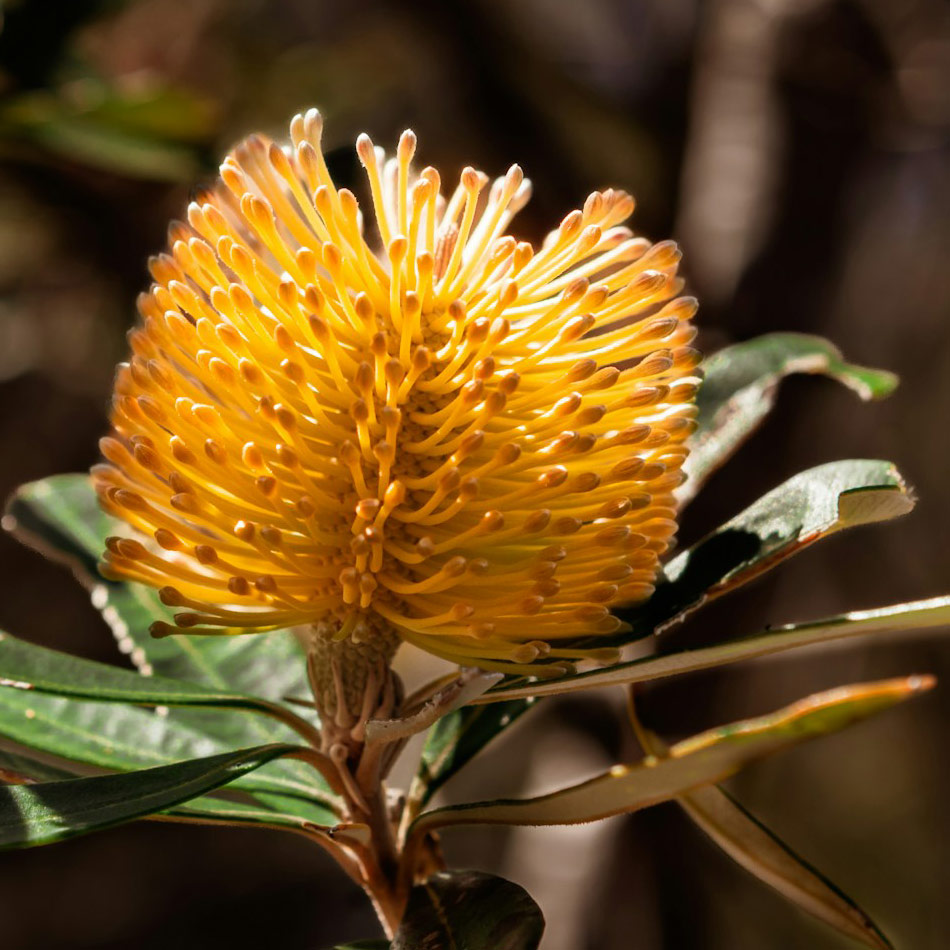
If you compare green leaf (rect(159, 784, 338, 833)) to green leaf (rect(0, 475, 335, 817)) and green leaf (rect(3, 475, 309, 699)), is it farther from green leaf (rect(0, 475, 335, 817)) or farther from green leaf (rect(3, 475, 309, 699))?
green leaf (rect(3, 475, 309, 699))

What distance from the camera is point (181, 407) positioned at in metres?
0.82

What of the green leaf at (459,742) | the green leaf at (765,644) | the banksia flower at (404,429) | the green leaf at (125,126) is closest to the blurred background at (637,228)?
the green leaf at (125,126)

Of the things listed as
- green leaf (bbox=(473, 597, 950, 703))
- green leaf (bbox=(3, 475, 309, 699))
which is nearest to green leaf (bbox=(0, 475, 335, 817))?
green leaf (bbox=(3, 475, 309, 699))

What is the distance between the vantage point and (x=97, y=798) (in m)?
0.77

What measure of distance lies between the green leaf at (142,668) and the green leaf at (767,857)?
33cm

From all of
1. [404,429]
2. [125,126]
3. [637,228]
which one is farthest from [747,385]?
[637,228]

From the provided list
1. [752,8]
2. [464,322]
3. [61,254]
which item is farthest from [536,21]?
[464,322]

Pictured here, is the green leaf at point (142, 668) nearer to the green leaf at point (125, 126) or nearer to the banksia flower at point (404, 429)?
the banksia flower at point (404, 429)

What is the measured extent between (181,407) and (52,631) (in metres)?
2.48

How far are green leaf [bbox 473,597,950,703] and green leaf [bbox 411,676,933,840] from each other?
0.14 ft

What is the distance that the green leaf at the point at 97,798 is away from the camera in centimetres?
72

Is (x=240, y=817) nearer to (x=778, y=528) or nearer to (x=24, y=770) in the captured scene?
(x=24, y=770)

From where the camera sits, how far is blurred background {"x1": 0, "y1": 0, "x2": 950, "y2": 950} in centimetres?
203

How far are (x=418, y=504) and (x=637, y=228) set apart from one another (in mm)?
1724
